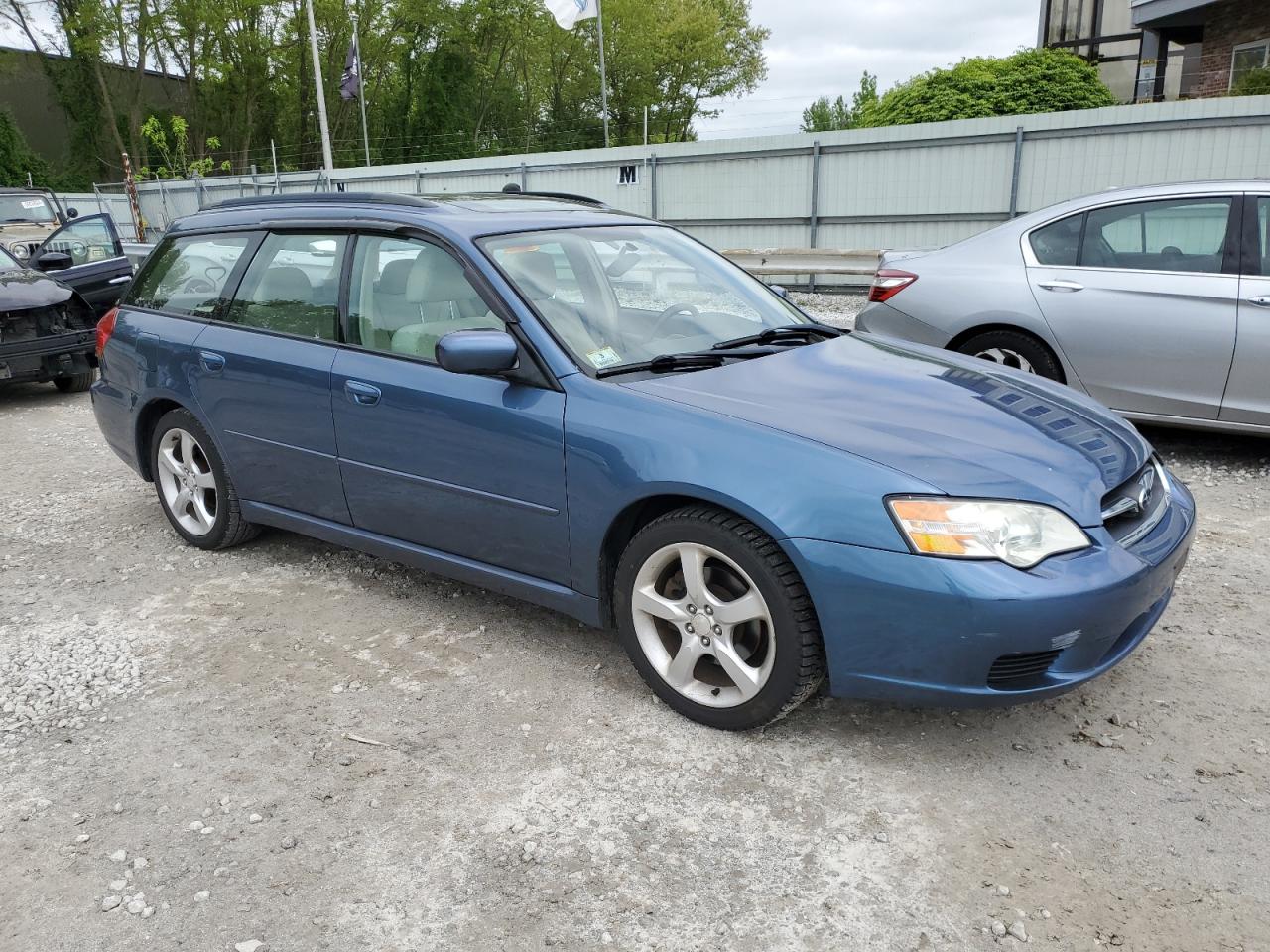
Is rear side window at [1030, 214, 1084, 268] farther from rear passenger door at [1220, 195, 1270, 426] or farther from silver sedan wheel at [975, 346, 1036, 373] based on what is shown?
rear passenger door at [1220, 195, 1270, 426]

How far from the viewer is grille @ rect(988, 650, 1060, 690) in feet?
8.83

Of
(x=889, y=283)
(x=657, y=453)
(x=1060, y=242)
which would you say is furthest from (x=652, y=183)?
(x=657, y=453)

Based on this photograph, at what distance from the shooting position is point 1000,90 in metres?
21.1

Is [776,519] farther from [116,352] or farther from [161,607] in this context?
[116,352]

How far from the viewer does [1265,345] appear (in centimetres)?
524

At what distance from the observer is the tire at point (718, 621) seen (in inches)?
111

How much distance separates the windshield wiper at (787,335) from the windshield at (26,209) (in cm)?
1514

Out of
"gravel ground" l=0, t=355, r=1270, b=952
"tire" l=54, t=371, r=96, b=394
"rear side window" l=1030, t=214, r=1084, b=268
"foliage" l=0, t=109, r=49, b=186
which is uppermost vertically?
"foliage" l=0, t=109, r=49, b=186

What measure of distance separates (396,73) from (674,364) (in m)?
55.4

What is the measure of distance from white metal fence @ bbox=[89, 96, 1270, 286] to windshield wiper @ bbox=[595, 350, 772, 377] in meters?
11.6

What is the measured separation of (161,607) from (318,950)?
2.37 metres

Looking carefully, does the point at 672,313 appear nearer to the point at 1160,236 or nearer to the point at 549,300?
the point at 549,300

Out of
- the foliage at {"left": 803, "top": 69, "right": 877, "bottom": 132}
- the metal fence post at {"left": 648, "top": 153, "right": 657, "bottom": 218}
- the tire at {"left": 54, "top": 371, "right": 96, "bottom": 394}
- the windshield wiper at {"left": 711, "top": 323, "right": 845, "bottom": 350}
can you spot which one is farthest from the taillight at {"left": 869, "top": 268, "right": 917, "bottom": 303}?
the foliage at {"left": 803, "top": 69, "right": 877, "bottom": 132}

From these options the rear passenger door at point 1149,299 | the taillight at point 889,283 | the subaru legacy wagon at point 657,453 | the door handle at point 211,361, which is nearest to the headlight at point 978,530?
the subaru legacy wagon at point 657,453
